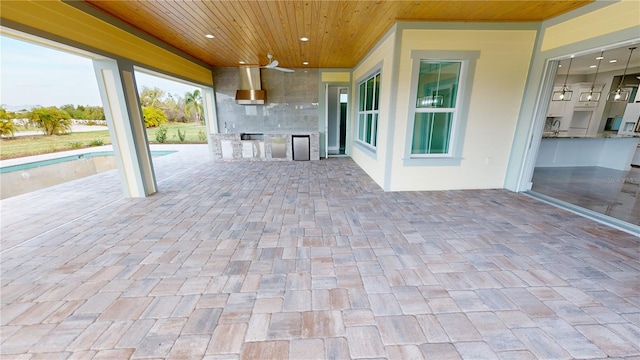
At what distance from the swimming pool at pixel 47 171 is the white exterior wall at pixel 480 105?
841 cm

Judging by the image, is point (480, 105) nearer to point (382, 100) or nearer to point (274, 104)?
point (382, 100)

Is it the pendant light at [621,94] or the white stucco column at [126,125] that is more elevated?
the pendant light at [621,94]

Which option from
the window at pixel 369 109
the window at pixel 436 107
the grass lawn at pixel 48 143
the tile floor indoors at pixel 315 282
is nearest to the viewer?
the tile floor indoors at pixel 315 282

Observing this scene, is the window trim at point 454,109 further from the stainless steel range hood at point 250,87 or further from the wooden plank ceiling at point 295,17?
the stainless steel range hood at point 250,87

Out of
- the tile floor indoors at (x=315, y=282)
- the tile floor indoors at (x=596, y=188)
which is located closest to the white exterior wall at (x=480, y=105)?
the tile floor indoors at (x=315, y=282)

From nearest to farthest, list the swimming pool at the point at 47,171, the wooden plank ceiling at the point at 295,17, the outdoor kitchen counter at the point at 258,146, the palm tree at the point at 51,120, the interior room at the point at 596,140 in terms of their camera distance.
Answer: the wooden plank ceiling at the point at 295,17
the interior room at the point at 596,140
the swimming pool at the point at 47,171
the outdoor kitchen counter at the point at 258,146
the palm tree at the point at 51,120

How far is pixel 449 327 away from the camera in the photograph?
1.52 metres

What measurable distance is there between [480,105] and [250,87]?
19.0 ft

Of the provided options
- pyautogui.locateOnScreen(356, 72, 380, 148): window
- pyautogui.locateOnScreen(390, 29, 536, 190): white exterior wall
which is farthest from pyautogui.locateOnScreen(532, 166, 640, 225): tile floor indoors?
pyautogui.locateOnScreen(356, 72, 380, 148): window

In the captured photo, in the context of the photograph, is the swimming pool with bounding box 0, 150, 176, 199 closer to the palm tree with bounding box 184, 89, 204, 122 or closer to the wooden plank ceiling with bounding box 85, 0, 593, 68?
the palm tree with bounding box 184, 89, 204, 122

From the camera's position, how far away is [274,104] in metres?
7.25

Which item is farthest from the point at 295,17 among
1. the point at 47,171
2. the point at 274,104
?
the point at 47,171

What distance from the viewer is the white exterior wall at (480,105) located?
3680 mm

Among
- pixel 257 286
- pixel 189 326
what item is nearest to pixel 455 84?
pixel 257 286
